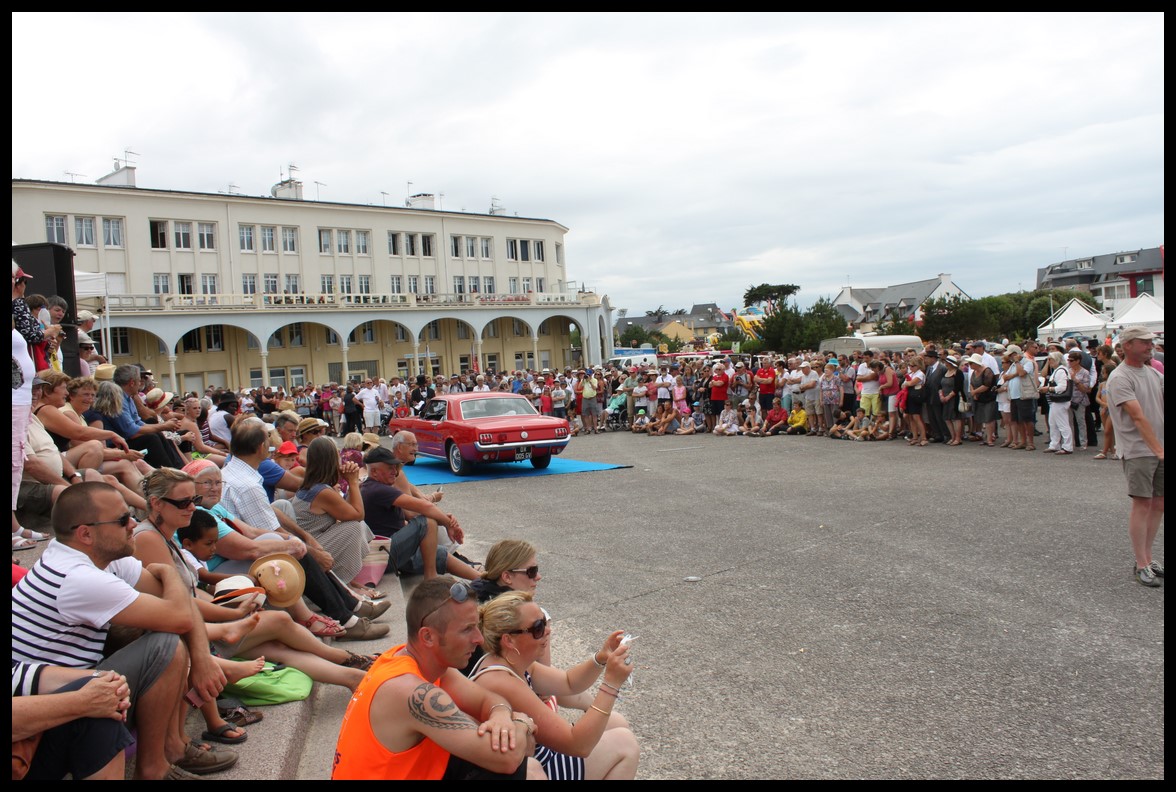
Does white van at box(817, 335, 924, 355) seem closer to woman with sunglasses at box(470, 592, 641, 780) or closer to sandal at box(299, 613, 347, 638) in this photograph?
sandal at box(299, 613, 347, 638)

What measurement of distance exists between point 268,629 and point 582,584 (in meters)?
3.34

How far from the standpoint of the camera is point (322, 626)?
5.71 metres

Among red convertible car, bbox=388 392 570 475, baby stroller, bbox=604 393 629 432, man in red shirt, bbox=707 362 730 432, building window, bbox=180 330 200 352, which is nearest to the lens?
red convertible car, bbox=388 392 570 475

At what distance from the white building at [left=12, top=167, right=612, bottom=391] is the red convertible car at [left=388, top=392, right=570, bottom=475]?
3135 cm

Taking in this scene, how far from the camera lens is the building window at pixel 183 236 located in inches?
2103

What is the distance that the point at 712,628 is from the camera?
6.20m

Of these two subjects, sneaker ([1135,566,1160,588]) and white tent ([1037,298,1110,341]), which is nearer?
sneaker ([1135,566,1160,588])

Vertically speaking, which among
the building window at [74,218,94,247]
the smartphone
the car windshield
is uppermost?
the building window at [74,218,94,247]

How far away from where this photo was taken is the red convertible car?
53.5 ft

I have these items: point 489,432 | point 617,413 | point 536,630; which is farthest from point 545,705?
point 617,413

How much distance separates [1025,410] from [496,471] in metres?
10.3

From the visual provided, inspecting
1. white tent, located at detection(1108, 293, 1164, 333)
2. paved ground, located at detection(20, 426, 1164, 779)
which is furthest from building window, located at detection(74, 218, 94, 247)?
white tent, located at detection(1108, 293, 1164, 333)

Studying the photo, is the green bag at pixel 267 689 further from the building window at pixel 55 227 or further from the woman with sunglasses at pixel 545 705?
the building window at pixel 55 227

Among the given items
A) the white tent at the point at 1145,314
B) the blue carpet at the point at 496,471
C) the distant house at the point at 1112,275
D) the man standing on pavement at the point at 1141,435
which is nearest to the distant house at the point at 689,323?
the distant house at the point at 1112,275
